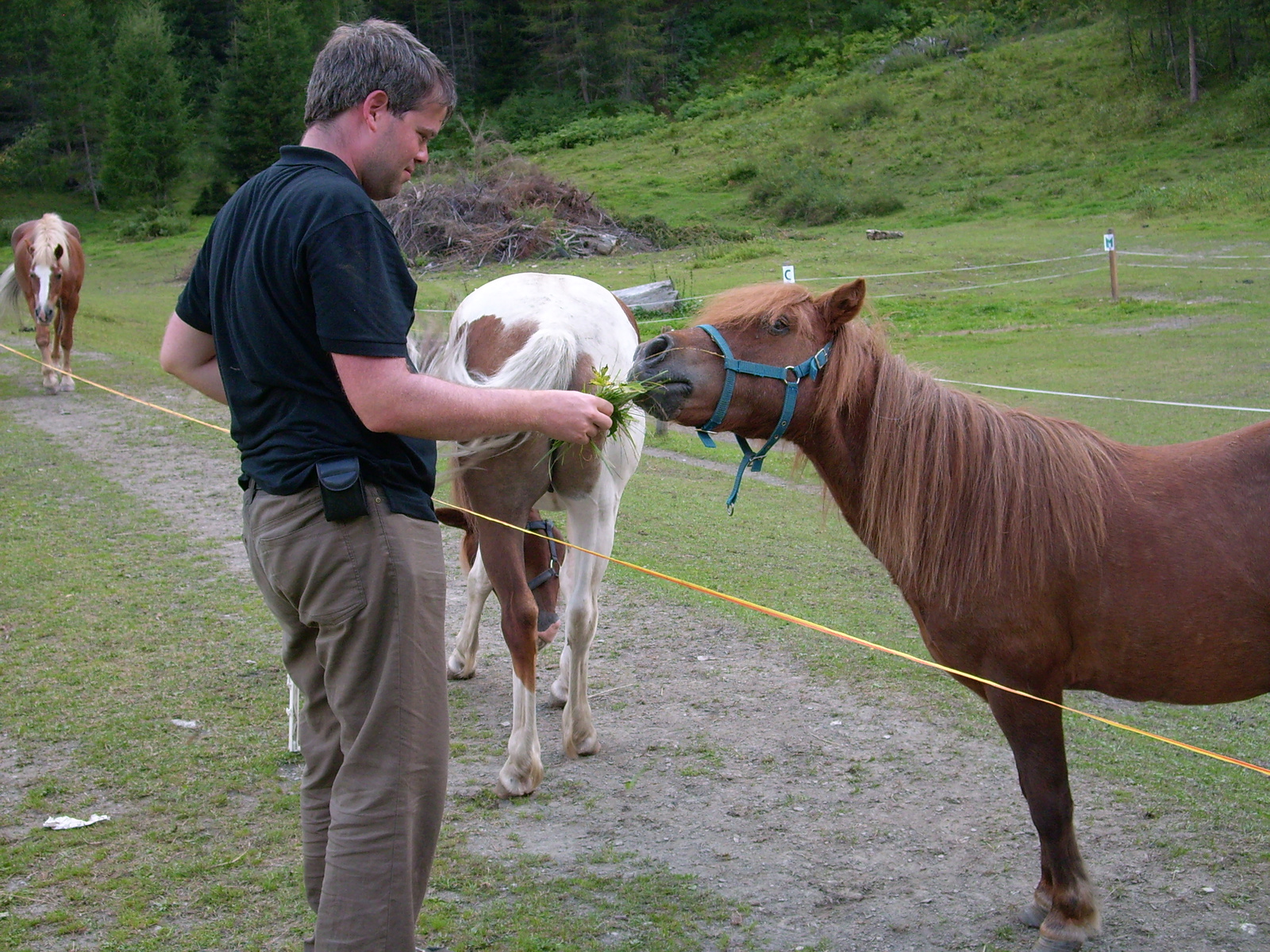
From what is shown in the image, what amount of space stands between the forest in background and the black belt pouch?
31363 millimetres

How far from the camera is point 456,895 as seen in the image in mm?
3227

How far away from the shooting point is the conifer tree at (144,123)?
41.9m

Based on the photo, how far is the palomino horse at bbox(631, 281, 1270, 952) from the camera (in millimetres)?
2814

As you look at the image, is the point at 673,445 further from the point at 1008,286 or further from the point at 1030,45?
the point at 1030,45

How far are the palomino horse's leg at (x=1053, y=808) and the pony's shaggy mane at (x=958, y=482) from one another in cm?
34

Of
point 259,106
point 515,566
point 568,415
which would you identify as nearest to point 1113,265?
point 515,566

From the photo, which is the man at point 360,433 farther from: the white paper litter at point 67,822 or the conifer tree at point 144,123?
the conifer tree at point 144,123

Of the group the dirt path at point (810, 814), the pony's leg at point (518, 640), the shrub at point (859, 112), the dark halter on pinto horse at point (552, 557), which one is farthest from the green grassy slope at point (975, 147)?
the pony's leg at point (518, 640)

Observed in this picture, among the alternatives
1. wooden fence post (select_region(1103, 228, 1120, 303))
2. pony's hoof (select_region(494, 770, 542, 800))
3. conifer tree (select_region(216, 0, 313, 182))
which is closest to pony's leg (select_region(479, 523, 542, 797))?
pony's hoof (select_region(494, 770, 542, 800))

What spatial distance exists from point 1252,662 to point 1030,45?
43502mm

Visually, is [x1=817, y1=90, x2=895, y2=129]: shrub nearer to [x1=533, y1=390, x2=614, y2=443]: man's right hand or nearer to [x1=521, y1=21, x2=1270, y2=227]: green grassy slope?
[x1=521, y1=21, x2=1270, y2=227]: green grassy slope

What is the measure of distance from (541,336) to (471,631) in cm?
188

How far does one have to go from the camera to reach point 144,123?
41812 mm

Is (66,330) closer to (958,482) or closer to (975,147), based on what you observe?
(958,482)
